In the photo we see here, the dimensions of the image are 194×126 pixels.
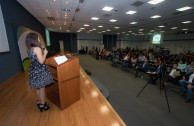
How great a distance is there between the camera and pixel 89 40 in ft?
56.2

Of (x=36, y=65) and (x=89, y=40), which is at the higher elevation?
(x=89, y=40)

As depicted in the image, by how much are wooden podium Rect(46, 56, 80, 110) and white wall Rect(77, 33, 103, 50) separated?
605 inches

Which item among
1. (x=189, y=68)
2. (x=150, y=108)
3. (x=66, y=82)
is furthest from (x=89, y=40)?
(x=66, y=82)

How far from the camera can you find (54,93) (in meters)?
2.06

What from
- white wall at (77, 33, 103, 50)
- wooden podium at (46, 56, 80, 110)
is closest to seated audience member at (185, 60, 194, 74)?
wooden podium at (46, 56, 80, 110)

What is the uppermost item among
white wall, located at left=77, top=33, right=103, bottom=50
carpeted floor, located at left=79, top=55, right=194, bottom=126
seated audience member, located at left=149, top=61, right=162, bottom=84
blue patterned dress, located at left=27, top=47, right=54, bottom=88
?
white wall, located at left=77, top=33, right=103, bottom=50

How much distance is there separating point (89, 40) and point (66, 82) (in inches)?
Answer: 641

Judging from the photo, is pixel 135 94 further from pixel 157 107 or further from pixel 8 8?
pixel 8 8

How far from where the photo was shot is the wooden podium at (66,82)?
5.03 feet

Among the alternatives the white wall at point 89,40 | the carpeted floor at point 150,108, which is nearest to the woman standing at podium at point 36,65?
the carpeted floor at point 150,108

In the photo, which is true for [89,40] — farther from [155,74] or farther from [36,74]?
[36,74]

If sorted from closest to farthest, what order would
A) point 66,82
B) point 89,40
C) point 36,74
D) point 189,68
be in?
point 36,74
point 66,82
point 189,68
point 89,40

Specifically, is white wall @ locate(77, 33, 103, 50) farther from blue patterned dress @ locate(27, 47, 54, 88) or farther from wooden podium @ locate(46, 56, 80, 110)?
blue patterned dress @ locate(27, 47, 54, 88)

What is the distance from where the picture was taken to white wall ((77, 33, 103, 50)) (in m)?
16.5
